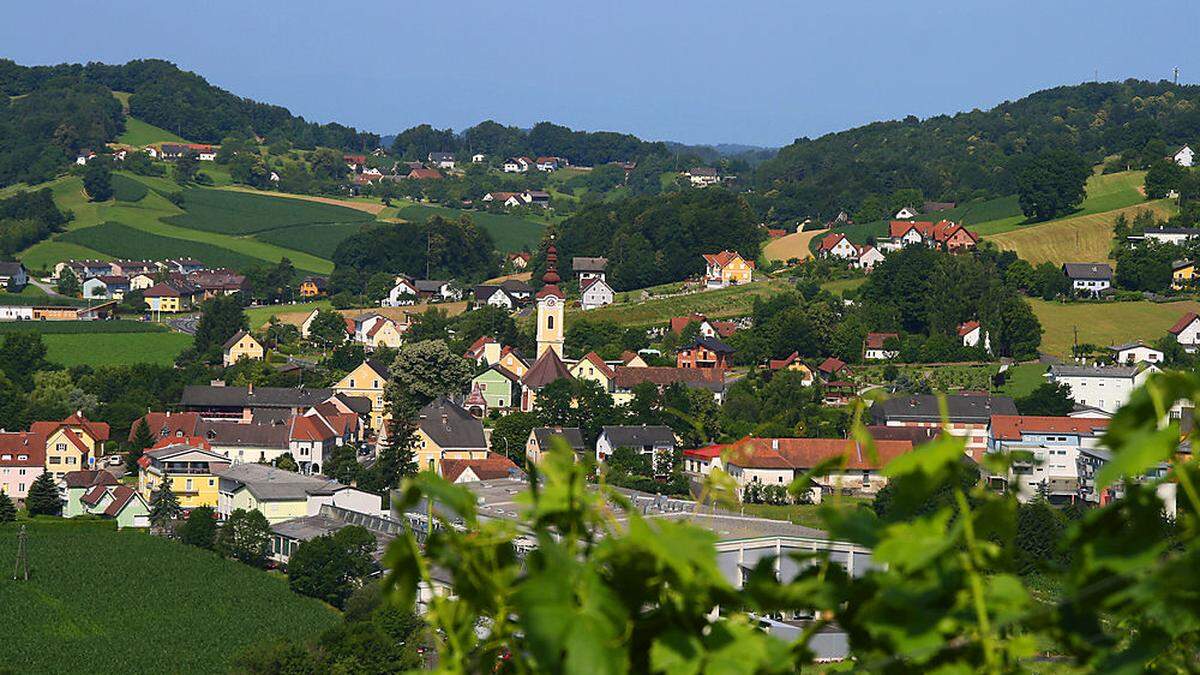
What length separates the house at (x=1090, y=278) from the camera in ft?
151

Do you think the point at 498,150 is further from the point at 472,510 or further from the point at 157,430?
the point at 472,510

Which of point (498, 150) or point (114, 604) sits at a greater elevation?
point (498, 150)

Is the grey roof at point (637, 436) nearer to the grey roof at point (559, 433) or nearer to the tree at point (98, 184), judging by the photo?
the grey roof at point (559, 433)

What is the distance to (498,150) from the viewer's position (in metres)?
118

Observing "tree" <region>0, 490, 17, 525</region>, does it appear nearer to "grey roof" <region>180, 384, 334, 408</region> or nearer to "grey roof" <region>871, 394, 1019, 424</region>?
"grey roof" <region>180, 384, 334, 408</region>

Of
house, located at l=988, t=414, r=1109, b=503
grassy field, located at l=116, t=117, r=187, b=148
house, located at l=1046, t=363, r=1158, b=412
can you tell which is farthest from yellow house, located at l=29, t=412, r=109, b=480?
grassy field, located at l=116, t=117, r=187, b=148

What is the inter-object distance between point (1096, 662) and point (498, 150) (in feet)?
386

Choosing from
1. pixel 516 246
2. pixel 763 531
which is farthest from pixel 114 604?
pixel 516 246

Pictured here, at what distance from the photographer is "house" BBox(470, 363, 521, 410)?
3909cm

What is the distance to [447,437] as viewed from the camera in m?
33.6

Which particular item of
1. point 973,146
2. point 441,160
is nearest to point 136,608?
point 973,146

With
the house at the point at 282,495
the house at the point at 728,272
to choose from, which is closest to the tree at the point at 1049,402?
the house at the point at 282,495

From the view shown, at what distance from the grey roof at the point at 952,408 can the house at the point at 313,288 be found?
98.4 ft

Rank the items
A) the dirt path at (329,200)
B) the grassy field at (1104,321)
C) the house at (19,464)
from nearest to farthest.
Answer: the house at (19,464) < the grassy field at (1104,321) < the dirt path at (329,200)
